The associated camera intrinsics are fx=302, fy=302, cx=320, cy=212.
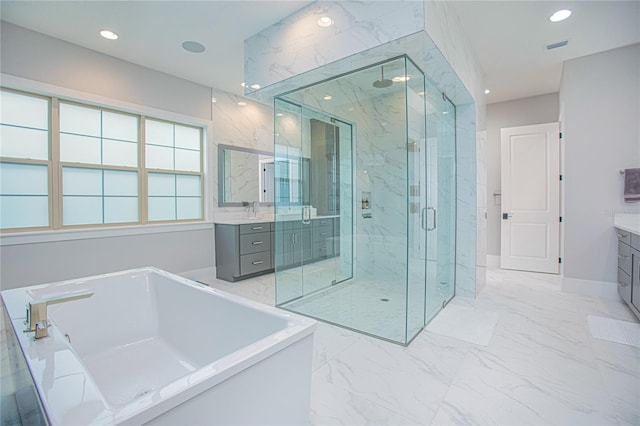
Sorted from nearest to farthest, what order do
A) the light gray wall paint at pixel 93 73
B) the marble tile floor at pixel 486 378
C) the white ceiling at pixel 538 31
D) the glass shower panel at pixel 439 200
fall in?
1. the marble tile floor at pixel 486 378
2. the white ceiling at pixel 538 31
3. the light gray wall paint at pixel 93 73
4. the glass shower panel at pixel 439 200

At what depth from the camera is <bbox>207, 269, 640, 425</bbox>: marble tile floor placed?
1.61 metres

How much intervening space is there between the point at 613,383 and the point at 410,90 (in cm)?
249

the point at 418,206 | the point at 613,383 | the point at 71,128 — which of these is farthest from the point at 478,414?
the point at 71,128

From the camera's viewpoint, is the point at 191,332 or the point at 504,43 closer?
the point at 191,332

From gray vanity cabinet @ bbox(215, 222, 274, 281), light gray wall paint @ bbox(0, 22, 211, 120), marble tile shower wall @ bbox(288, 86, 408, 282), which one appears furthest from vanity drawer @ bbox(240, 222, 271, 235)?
light gray wall paint @ bbox(0, 22, 211, 120)

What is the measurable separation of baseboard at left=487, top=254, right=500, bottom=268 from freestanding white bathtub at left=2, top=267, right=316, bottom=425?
4.89m

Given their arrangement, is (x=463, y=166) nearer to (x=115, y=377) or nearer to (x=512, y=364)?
(x=512, y=364)

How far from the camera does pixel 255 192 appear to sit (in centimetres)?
502

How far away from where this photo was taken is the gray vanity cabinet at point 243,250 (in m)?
4.24

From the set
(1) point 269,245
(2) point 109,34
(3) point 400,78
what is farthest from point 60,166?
(3) point 400,78

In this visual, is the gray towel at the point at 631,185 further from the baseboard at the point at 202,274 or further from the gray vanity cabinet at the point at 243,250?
the baseboard at the point at 202,274

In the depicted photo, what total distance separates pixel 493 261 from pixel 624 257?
7.20ft

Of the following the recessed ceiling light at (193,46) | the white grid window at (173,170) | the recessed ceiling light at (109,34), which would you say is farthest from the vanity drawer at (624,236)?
the recessed ceiling light at (109,34)

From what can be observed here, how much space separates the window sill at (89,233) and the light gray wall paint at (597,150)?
4.86 metres
